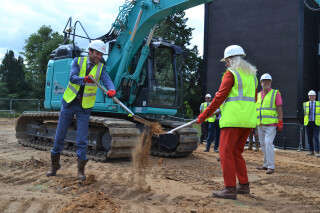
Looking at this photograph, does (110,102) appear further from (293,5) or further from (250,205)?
(293,5)

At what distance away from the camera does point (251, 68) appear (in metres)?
4.52

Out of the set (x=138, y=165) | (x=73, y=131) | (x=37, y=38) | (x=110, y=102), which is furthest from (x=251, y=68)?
(x=37, y=38)

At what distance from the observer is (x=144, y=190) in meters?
4.52

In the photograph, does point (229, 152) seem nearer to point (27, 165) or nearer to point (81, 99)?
point (81, 99)

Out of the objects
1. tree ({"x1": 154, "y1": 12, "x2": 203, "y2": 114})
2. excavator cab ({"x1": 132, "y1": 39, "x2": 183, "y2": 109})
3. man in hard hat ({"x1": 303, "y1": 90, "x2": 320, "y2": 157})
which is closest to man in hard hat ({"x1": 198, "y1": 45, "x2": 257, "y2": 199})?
excavator cab ({"x1": 132, "y1": 39, "x2": 183, "y2": 109})

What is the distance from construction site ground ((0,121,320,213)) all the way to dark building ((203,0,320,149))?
9357 mm

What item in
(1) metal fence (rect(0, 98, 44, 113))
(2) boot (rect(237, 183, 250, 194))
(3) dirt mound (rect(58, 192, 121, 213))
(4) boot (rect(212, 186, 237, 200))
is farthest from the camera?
(1) metal fence (rect(0, 98, 44, 113))

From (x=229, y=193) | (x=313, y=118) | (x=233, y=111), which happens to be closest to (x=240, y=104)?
(x=233, y=111)

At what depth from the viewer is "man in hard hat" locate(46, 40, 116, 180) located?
16.8 feet

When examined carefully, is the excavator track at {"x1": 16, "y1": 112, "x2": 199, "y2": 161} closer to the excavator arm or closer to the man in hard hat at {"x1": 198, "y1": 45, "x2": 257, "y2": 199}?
the excavator arm

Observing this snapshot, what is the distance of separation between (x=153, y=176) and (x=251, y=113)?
2.25 m

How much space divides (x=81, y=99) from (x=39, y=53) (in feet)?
137

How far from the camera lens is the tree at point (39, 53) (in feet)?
141

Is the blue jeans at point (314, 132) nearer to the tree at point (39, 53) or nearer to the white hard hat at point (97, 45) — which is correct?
the white hard hat at point (97, 45)
